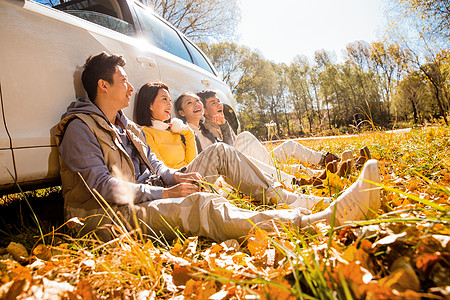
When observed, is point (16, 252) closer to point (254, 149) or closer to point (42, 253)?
point (42, 253)

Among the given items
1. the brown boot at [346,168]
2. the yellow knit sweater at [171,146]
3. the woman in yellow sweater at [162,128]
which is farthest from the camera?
the yellow knit sweater at [171,146]

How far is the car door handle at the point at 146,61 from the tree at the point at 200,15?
12.4 m

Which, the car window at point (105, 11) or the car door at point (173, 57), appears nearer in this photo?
the car window at point (105, 11)

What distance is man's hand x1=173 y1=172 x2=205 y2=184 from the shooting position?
70.1 inches

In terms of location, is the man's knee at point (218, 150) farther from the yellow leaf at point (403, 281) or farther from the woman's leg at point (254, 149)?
the yellow leaf at point (403, 281)

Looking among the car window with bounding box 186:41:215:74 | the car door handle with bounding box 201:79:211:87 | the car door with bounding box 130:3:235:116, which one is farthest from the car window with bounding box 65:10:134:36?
the car window with bounding box 186:41:215:74

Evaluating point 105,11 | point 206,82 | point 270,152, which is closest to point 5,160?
point 105,11

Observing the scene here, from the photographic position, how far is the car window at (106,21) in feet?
7.58

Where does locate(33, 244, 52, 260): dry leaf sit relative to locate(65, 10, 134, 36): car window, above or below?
below

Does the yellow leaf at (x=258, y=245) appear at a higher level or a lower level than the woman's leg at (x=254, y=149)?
lower

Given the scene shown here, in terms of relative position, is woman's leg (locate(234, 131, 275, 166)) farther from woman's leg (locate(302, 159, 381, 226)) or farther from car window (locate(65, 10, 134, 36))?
woman's leg (locate(302, 159, 381, 226))

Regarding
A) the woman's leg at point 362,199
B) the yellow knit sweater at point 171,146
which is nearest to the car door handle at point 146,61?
the yellow knit sweater at point 171,146

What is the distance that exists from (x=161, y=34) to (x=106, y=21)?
0.81 metres

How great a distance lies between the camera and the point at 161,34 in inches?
125
